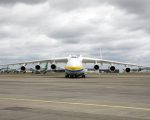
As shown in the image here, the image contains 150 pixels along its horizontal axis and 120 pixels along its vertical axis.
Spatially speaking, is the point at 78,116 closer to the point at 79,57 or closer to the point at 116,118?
the point at 116,118

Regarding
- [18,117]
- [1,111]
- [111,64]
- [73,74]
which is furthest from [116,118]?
[111,64]

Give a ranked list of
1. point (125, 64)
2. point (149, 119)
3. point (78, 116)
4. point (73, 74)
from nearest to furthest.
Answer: point (149, 119) < point (78, 116) < point (73, 74) < point (125, 64)

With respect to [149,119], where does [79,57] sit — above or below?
above

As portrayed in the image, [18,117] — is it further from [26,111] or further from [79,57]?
[79,57]

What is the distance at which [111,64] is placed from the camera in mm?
55781

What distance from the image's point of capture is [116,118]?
9.36 metres

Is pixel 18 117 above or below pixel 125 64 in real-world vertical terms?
below

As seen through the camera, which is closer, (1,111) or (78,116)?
(78,116)

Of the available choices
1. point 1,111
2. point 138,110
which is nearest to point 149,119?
point 138,110

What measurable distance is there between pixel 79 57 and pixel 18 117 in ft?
137

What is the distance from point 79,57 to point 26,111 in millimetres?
40620

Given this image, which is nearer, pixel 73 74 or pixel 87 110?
pixel 87 110

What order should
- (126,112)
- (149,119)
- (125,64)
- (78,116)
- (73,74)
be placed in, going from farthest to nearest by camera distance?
(125,64) < (73,74) < (126,112) < (78,116) < (149,119)

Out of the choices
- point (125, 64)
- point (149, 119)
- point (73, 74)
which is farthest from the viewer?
point (125, 64)
